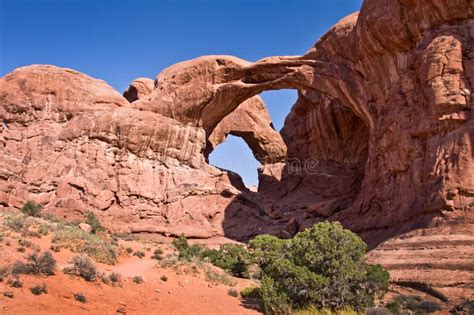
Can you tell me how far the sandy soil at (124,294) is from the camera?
404 inches

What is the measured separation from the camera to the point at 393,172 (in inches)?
963

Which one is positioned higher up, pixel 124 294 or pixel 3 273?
pixel 3 273

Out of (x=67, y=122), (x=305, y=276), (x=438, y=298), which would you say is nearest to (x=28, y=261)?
(x=305, y=276)

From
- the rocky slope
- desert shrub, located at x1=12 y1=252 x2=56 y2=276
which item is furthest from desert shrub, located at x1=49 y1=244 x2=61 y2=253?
the rocky slope

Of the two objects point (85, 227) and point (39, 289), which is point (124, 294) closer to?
point (39, 289)

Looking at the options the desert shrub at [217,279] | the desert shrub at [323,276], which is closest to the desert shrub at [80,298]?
the desert shrub at [323,276]

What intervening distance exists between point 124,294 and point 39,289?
8.49ft

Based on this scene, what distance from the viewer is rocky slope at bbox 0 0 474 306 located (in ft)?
67.0

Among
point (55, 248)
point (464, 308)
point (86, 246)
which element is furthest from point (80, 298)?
point (464, 308)

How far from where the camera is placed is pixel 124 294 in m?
12.8

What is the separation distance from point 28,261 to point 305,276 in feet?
24.5

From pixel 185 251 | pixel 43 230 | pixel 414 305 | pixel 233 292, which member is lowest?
pixel 233 292

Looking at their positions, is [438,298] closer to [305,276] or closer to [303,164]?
[305,276]

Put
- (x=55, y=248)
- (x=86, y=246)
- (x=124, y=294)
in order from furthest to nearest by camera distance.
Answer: (x=86, y=246) < (x=55, y=248) < (x=124, y=294)
